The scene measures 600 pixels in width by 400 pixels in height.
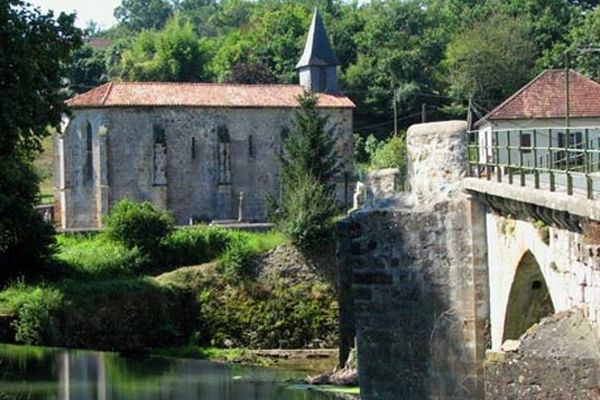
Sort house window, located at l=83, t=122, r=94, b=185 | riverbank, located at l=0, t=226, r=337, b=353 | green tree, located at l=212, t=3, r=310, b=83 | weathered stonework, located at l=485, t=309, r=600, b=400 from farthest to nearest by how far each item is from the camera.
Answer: green tree, located at l=212, t=3, r=310, b=83 < house window, located at l=83, t=122, r=94, b=185 < riverbank, located at l=0, t=226, r=337, b=353 < weathered stonework, located at l=485, t=309, r=600, b=400

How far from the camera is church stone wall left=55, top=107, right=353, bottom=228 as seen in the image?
53.1 meters

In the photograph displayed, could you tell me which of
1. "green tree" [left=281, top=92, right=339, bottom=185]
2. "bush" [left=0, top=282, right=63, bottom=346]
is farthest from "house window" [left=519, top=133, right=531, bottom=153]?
"bush" [left=0, top=282, right=63, bottom=346]

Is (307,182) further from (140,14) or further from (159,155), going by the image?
(140,14)

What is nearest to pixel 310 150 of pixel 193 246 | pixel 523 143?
pixel 193 246

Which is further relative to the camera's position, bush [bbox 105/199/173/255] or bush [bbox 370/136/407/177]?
bush [bbox 370/136/407/177]

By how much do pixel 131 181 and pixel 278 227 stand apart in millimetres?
13278

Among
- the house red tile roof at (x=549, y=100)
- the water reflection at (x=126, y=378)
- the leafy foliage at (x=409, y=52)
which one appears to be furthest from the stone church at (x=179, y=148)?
the leafy foliage at (x=409, y=52)

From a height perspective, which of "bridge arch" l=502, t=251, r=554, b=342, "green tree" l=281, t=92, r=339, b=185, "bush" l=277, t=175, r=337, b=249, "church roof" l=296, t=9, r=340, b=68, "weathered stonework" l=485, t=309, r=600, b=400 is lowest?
"weathered stonework" l=485, t=309, r=600, b=400

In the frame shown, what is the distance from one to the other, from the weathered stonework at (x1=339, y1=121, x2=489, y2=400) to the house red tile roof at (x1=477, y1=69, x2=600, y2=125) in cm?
2665

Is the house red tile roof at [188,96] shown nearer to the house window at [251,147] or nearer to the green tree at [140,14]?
the house window at [251,147]

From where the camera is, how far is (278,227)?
138ft

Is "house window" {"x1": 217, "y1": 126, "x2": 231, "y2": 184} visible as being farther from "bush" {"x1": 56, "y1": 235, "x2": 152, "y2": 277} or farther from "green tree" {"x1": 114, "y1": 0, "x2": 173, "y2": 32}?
"green tree" {"x1": 114, "y1": 0, "x2": 173, "y2": 32}

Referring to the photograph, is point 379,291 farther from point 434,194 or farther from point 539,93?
point 539,93

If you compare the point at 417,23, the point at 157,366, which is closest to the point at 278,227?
the point at 157,366
